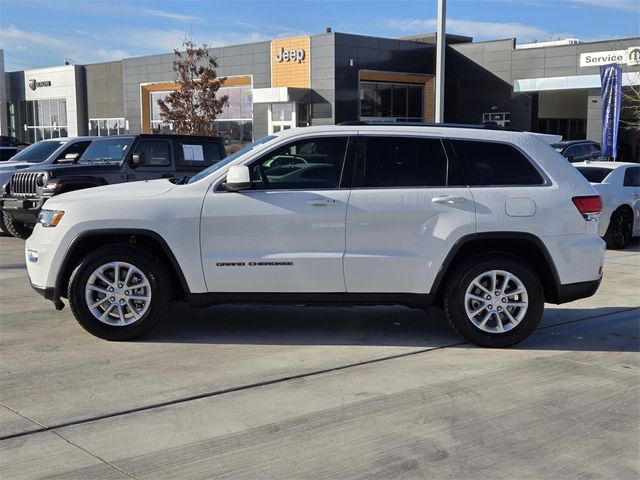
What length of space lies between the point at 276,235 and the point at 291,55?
31513 millimetres

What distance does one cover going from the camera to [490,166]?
6.12 metres

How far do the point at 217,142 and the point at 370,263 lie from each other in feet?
23.8

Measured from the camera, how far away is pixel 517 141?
20.3ft

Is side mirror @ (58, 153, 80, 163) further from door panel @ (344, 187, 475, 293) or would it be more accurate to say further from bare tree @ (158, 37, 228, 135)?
bare tree @ (158, 37, 228, 135)

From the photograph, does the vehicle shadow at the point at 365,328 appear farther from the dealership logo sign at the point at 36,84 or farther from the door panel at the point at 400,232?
the dealership logo sign at the point at 36,84

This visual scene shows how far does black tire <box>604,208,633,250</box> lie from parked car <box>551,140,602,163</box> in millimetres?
7595

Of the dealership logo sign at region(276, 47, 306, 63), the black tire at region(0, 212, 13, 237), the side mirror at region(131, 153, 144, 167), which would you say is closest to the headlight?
the side mirror at region(131, 153, 144, 167)

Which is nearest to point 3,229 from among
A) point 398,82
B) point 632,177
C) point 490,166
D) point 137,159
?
point 137,159

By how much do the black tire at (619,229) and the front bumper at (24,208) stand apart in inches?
383

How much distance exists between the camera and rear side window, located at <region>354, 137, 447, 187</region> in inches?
237

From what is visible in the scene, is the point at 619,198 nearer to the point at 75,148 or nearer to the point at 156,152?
the point at 156,152

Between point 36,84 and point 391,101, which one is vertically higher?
point 36,84

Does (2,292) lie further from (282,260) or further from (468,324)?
(468,324)

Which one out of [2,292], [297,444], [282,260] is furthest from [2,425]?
[2,292]
